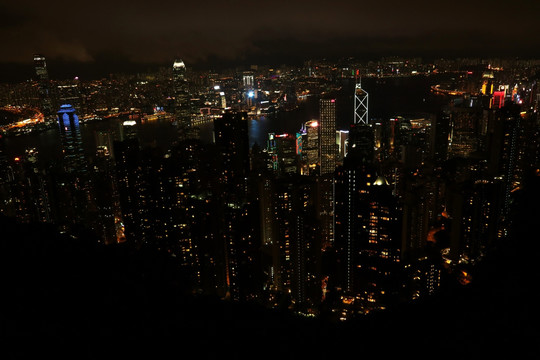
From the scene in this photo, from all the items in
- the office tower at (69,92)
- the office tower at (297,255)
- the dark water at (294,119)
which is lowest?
the office tower at (297,255)

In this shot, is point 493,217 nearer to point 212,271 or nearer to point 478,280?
point 212,271

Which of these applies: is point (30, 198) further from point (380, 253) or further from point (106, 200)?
point (380, 253)

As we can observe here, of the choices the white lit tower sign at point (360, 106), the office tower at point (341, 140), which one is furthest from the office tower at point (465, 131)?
the office tower at point (341, 140)

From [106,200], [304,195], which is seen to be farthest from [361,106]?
[106,200]

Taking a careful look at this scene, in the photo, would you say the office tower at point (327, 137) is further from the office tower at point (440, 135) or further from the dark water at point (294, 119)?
the office tower at point (440, 135)

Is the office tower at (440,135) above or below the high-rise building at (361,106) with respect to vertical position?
below

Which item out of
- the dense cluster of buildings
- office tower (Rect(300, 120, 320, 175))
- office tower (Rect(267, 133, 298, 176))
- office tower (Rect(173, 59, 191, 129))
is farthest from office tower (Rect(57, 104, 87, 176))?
office tower (Rect(300, 120, 320, 175))

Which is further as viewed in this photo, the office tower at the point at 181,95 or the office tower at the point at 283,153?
the office tower at the point at 181,95
